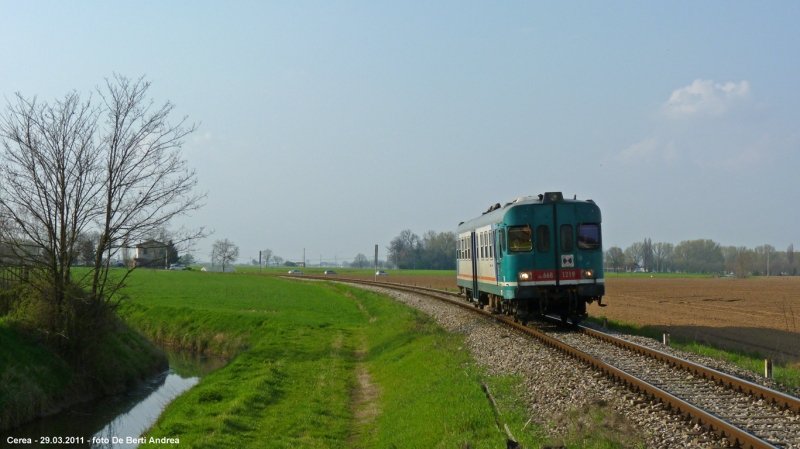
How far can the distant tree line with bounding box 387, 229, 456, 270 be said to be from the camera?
148500mm

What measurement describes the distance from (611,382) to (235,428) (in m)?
6.45

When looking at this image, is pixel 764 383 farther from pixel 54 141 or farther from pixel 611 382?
pixel 54 141

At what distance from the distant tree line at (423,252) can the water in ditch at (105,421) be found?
12736 centimetres

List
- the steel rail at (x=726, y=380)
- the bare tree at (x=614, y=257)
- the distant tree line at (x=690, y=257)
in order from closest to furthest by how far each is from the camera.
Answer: the steel rail at (x=726, y=380), the bare tree at (x=614, y=257), the distant tree line at (x=690, y=257)

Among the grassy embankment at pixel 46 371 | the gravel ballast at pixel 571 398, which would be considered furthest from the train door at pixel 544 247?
the grassy embankment at pixel 46 371

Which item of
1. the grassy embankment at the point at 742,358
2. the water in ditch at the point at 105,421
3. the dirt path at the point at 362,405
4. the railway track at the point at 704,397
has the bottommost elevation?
the water in ditch at the point at 105,421

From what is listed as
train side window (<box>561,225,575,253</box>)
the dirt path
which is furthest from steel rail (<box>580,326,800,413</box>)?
the dirt path

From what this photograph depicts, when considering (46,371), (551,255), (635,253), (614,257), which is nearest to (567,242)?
(551,255)

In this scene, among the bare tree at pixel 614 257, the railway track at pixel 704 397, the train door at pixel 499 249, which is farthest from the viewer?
the bare tree at pixel 614 257

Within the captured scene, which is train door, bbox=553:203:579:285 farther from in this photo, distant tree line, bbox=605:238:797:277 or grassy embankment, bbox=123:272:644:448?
distant tree line, bbox=605:238:797:277

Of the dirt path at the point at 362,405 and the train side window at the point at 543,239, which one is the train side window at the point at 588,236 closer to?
the train side window at the point at 543,239

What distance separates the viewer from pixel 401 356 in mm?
16734

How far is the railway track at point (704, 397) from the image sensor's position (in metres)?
7.04

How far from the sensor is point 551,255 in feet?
56.6
